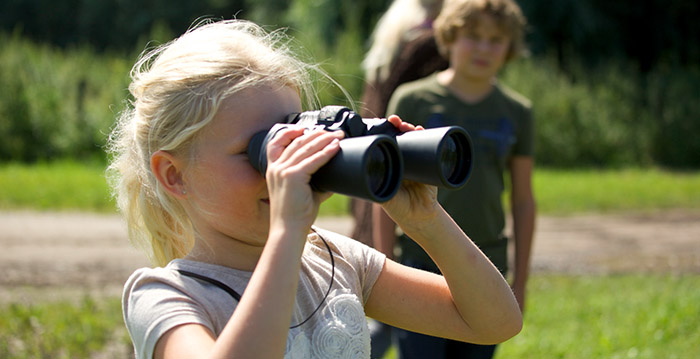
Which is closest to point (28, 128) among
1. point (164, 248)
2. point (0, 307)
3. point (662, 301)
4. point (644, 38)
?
point (0, 307)

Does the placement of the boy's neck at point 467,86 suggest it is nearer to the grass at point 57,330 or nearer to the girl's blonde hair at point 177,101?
the girl's blonde hair at point 177,101

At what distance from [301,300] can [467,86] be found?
5.87 ft

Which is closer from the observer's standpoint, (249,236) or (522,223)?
(249,236)

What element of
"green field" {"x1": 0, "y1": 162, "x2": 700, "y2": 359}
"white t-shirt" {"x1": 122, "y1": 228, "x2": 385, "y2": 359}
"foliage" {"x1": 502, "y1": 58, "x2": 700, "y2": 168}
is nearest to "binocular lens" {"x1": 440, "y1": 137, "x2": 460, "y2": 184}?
"white t-shirt" {"x1": 122, "y1": 228, "x2": 385, "y2": 359}

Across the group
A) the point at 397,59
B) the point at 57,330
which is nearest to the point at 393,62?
the point at 397,59

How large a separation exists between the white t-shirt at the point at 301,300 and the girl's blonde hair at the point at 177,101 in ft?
0.59

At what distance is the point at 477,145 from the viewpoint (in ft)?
10.4

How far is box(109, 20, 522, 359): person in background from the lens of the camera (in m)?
1.39

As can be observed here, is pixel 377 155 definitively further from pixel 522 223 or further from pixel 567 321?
pixel 567 321

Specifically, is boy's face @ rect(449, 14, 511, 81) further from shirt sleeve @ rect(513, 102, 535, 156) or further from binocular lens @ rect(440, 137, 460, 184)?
binocular lens @ rect(440, 137, 460, 184)

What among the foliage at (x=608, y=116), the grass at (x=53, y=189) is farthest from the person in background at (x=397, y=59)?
the foliage at (x=608, y=116)

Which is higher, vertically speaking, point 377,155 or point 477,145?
point 377,155

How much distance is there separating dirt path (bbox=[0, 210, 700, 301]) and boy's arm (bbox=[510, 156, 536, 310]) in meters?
3.83

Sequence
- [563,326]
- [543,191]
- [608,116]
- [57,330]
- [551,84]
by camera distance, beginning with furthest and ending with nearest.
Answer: [608,116] < [551,84] < [543,191] < [563,326] < [57,330]
